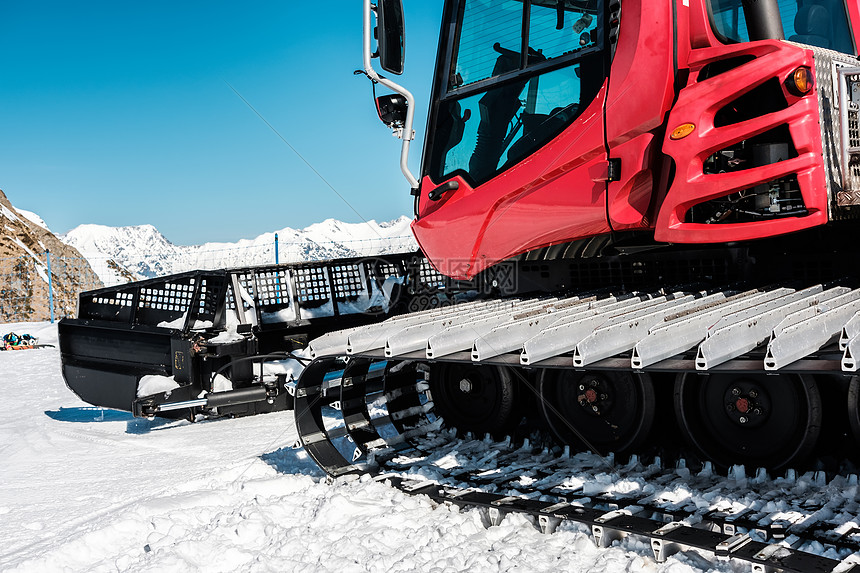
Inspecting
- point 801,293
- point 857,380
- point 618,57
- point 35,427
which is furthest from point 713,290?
point 35,427

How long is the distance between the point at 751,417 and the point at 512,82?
2208 mm

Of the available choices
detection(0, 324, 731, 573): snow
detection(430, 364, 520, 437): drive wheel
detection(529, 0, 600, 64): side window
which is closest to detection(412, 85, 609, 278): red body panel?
detection(529, 0, 600, 64): side window

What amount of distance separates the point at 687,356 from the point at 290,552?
1822 millimetres

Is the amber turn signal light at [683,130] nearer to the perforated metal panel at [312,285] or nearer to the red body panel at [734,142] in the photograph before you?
the red body panel at [734,142]

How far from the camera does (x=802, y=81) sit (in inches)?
124

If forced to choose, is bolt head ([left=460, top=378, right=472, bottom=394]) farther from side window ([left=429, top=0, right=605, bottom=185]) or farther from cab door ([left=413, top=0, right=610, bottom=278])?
side window ([left=429, top=0, right=605, bottom=185])

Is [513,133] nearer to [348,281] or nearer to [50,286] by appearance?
[348,281]

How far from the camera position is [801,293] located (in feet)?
11.1

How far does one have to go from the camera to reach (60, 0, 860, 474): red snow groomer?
3150mm

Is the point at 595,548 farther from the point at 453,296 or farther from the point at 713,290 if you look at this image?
the point at 453,296

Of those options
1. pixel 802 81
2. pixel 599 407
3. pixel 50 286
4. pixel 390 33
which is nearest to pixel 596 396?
pixel 599 407

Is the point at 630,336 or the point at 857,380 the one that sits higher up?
the point at 630,336

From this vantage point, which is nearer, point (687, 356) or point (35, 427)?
point (687, 356)

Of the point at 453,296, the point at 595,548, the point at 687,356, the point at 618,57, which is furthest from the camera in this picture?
the point at 453,296
